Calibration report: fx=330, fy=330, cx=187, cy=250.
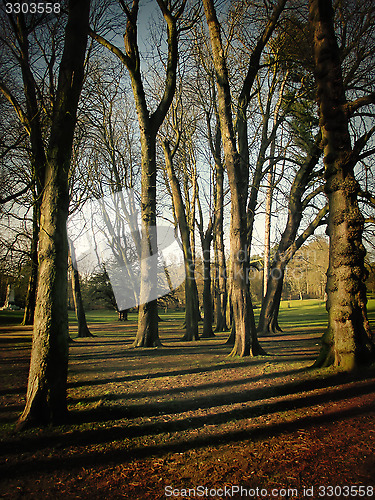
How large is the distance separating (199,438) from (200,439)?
3cm

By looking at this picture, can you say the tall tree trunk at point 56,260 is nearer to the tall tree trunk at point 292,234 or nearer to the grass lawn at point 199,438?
the grass lawn at point 199,438

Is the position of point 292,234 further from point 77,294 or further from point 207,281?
point 77,294

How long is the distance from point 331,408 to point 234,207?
5179 mm

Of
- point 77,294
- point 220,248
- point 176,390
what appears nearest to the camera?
point 176,390

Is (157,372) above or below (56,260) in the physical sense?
below

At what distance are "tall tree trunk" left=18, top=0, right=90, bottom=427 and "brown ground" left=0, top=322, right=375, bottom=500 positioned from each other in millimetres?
366

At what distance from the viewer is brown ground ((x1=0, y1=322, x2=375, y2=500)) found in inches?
106

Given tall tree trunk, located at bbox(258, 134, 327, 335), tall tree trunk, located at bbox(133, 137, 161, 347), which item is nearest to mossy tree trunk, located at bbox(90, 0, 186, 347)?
tall tree trunk, located at bbox(133, 137, 161, 347)

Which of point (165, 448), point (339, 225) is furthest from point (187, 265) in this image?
point (165, 448)

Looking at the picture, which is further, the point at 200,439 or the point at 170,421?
the point at 170,421

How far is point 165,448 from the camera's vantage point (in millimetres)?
3346

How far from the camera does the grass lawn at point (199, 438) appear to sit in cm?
270

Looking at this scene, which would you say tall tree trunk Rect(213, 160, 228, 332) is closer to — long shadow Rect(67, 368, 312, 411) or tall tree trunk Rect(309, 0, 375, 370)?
tall tree trunk Rect(309, 0, 375, 370)

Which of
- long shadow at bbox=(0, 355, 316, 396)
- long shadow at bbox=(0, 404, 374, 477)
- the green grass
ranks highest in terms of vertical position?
long shadow at bbox=(0, 404, 374, 477)
